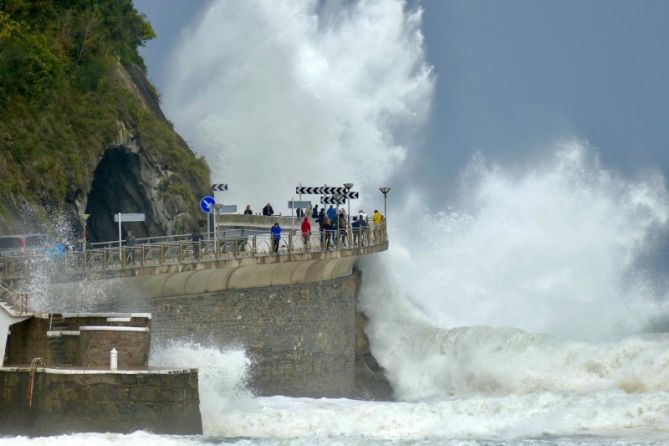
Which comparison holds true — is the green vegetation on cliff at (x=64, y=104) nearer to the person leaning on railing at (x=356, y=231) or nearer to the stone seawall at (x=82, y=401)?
the person leaning on railing at (x=356, y=231)


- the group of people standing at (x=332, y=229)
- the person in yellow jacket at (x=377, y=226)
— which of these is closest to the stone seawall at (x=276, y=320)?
the group of people standing at (x=332, y=229)

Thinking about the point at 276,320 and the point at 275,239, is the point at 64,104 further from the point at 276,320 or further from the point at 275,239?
the point at 276,320

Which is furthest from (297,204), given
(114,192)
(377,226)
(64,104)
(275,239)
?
(64,104)

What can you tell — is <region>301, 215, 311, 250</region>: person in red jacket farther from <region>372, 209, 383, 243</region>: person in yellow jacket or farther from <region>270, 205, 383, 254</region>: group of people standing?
<region>372, 209, 383, 243</region>: person in yellow jacket

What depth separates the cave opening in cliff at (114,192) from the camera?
5800 centimetres

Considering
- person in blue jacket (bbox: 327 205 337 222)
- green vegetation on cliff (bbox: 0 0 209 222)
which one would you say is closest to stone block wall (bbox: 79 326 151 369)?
green vegetation on cliff (bbox: 0 0 209 222)

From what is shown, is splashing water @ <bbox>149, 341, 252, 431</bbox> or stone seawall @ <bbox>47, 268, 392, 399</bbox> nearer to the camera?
splashing water @ <bbox>149, 341, 252, 431</bbox>

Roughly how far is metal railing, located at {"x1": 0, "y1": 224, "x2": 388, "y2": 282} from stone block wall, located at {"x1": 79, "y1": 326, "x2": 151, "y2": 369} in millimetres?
4391

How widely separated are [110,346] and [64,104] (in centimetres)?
1872

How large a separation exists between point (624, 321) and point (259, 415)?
96.6 feet

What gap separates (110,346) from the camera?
125 ft

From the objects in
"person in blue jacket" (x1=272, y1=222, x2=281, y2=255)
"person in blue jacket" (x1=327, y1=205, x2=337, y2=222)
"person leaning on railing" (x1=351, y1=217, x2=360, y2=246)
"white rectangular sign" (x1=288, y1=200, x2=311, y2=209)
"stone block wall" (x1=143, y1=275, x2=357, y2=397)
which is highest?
"white rectangular sign" (x1=288, y1=200, x2=311, y2=209)

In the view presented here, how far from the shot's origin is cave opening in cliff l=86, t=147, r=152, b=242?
5800 cm

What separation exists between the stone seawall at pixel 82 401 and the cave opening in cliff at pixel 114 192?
20720 mm
